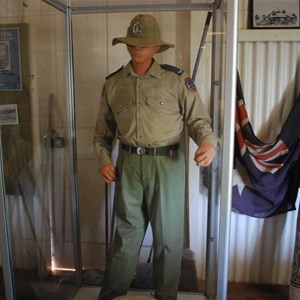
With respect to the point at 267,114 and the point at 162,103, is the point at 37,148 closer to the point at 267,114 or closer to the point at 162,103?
the point at 162,103

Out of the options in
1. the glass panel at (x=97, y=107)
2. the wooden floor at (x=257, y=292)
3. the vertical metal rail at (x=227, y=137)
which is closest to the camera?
the vertical metal rail at (x=227, y=137)

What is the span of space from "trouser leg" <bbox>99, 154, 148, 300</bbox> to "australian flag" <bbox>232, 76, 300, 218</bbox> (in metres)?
0.63

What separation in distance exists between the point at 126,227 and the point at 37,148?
1.82 feet

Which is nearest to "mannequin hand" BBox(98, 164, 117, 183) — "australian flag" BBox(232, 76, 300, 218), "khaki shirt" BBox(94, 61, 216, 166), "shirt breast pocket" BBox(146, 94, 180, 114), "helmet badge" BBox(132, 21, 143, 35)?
"khaki shirt" BBox(94, 61, 216, 166)

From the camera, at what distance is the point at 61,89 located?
1.74 metres

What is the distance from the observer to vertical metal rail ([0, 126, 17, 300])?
119 centimetres

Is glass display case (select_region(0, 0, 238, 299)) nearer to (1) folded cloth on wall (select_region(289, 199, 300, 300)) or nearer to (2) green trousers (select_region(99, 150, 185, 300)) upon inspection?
(2) green trousers (select_region(99, 150, 185, 300))

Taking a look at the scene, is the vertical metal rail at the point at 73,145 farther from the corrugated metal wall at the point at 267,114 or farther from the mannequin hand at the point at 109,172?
the corrugated metal wall at the point at 267,114

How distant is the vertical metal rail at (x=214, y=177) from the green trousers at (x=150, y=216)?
0.49 ft

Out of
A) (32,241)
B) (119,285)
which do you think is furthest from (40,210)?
(119,285)

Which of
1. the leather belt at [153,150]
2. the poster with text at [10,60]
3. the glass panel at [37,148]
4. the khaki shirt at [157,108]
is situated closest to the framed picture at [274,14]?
the khaki shirt at [157,108]

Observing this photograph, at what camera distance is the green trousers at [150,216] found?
4.68 feet

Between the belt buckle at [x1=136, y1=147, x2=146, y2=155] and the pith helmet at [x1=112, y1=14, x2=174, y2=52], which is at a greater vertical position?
the pith helmet at [x1=112, y1=14, x2=174, y2=52]

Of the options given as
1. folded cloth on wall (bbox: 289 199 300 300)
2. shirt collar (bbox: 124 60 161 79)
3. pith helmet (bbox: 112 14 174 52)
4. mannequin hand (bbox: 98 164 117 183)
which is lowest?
folded cloth on wall (bbox: 289 199 300 300)
